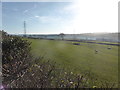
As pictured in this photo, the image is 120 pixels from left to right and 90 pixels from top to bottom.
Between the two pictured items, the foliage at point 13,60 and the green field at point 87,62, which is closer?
the foliage at point 13,60

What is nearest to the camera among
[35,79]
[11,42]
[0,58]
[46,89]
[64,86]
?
[46,89]

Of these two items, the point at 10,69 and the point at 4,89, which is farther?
the point at 10,69

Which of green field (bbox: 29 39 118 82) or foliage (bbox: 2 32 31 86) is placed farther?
green field (bbox: 29 39 118 82)

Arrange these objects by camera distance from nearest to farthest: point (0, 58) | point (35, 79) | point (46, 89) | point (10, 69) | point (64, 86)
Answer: point (46, 89), point (64, 86), point (35, 79), point (10, 69), point (0, 58)

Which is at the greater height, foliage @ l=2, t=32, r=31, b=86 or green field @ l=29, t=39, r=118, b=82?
foliage @ l=2, t=32, r=31, b=86

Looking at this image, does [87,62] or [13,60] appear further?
[87,62]

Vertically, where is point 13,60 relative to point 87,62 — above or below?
above

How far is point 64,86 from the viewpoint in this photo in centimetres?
376

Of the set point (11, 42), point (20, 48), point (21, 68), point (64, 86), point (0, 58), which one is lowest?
point (64, 86)

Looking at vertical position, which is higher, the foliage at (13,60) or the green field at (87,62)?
the foliage at (13,60)

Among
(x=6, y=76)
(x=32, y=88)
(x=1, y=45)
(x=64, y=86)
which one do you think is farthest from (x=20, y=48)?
(x=64, y=86)

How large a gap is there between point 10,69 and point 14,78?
87cm

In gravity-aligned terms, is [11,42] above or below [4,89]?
above

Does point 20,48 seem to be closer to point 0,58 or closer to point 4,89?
point 0,58
